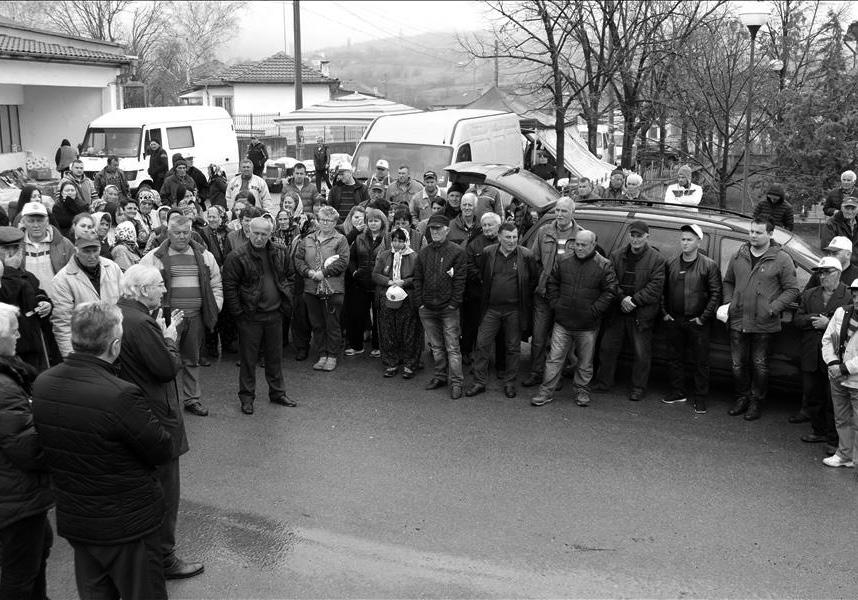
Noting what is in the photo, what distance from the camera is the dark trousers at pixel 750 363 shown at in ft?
26.1

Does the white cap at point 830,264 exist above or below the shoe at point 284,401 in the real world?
above

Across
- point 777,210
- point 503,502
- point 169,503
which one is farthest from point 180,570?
point 777,210

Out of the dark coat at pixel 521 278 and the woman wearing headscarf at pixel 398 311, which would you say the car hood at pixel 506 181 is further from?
the dark coat at pixel 521 278

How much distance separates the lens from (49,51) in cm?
2273

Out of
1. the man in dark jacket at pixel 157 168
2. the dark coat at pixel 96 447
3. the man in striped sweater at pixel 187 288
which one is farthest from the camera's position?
the man in dark jacket at pixel 157 168

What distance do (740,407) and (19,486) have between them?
625 centimetres

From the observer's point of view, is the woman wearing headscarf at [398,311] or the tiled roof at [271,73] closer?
the woman wearing headscarf at [398,311]

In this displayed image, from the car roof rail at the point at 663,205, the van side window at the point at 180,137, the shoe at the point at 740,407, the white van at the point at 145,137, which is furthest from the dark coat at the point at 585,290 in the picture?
the van side window at the point at 180,137

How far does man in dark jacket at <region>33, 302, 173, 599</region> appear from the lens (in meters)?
3.96

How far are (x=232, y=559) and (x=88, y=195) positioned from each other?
9.50 metres

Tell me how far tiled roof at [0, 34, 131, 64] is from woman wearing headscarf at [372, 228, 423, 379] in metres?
15.2

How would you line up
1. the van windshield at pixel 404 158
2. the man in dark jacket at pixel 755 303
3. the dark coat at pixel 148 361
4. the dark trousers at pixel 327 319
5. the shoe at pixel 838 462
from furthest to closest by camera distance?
the van windshield at pixel 404 158
the dark trousers at pixel 327 319
the man in dark jacket at pixel 755 303
the shoe at pixel 838 462
the dark coat at pixel 148 361

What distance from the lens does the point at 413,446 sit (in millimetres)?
7461

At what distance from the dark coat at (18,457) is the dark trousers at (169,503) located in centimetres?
69
